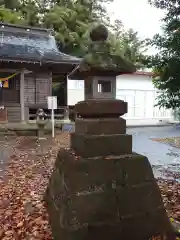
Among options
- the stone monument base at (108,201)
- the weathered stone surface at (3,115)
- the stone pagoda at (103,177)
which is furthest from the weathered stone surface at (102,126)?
the weathered stone surface at (3,115)

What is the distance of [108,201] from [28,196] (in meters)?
2.47

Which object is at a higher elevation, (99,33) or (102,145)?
(99,33)

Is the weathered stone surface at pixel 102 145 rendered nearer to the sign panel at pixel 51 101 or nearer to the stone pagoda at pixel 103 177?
the stone pagoda at pixel 103 177

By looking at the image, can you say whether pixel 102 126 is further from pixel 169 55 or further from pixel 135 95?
pixel 135 95

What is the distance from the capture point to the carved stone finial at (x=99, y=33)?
150 inches

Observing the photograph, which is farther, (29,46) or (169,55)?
(29,46)

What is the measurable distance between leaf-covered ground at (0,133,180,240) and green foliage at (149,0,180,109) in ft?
7.13

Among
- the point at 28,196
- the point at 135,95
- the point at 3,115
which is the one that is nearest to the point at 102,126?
the point at 28,196

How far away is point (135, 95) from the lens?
23.9 meters

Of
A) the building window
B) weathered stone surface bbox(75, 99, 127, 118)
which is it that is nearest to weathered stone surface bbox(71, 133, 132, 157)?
weathered stone surface bbox(75, 99, 127, 118)

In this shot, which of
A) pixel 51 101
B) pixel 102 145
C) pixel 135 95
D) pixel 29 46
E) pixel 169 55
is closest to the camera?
pixel 102 145

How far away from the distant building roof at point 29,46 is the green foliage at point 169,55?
33.9 ft

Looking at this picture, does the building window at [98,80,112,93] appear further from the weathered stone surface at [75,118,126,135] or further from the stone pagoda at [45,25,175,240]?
the weathered stone surface at [75,118,126,135]

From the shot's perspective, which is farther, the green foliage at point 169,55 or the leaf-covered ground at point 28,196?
the green foliage at point 169,55
